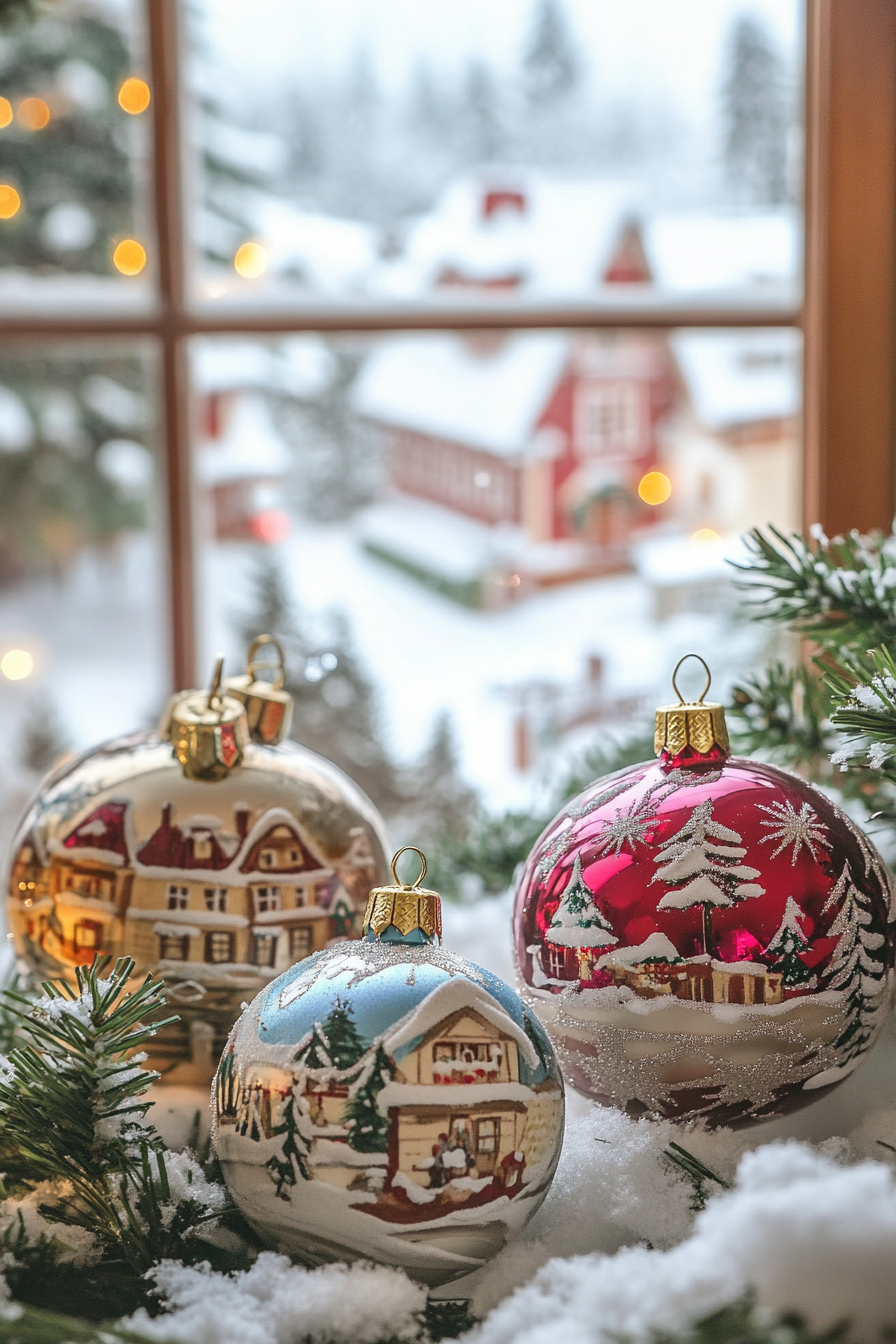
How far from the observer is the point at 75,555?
3.66 ft

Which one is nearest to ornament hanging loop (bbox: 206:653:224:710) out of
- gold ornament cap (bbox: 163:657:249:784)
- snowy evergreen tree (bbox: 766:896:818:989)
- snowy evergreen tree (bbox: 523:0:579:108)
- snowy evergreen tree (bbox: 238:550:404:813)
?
gold ornament cap (bbox: 163:657:249:784)

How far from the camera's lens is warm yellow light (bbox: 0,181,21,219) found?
1.06 m

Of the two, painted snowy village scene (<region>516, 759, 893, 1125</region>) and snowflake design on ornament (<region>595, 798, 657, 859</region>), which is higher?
snowflake design on ornament (<region>595, 798, 657, 859</region>)

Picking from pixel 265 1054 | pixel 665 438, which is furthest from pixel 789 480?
pixel 265 1054

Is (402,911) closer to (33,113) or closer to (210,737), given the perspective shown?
(210,737)

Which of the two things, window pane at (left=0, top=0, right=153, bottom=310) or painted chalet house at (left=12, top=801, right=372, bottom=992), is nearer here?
painted chalet house at (left=12, top=801, right=372, bottom=992)

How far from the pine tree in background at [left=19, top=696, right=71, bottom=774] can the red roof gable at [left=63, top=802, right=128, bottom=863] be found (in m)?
0.59

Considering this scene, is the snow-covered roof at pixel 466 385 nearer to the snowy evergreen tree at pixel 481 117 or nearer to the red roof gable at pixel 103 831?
the snowy evergreen tree at pixel 481 117

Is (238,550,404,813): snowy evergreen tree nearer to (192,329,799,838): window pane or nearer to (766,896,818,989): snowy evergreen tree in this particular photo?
(192,329,799,838): window pane

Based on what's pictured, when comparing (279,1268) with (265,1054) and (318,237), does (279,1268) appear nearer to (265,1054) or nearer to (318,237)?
(265,1054)

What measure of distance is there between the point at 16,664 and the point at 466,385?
0.45m

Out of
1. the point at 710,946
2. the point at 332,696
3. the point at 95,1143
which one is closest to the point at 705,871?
the point at 710,946

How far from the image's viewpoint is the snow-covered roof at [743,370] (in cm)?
104

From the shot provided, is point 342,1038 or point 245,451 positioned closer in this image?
point 342,1038
